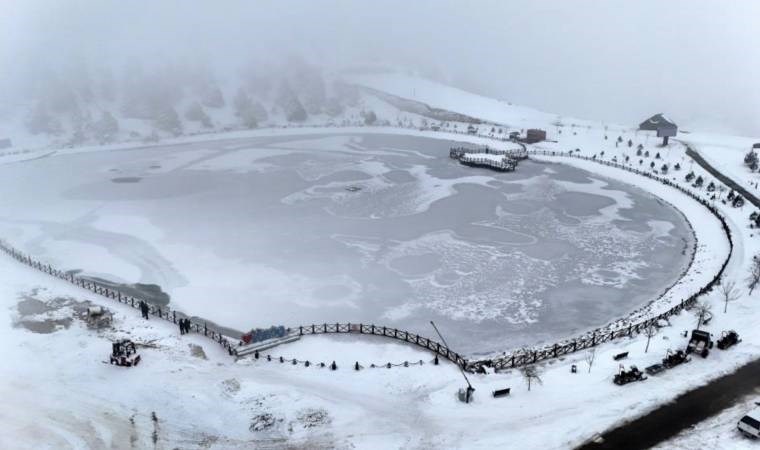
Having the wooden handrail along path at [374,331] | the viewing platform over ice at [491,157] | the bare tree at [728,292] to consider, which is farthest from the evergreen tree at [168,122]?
the bare tree at [728,292]

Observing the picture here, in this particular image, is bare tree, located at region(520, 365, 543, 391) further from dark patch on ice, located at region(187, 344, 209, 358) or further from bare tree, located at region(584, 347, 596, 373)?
dark patch on ice, located at region(187, 344, 209, 358)

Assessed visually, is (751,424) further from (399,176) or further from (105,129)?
(105,129)

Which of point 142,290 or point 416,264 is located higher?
point 416,264

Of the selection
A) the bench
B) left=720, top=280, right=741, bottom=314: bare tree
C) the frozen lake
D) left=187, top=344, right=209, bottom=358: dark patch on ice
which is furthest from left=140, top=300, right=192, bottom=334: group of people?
left=720, top=280, right=741, bottom=314: bare tree

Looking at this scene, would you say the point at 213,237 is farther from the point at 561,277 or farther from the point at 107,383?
the point at 561,277

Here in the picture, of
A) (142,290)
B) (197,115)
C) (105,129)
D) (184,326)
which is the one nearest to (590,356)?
(184,326)

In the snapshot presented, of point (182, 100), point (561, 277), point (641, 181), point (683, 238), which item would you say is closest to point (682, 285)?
point (561, 277)
